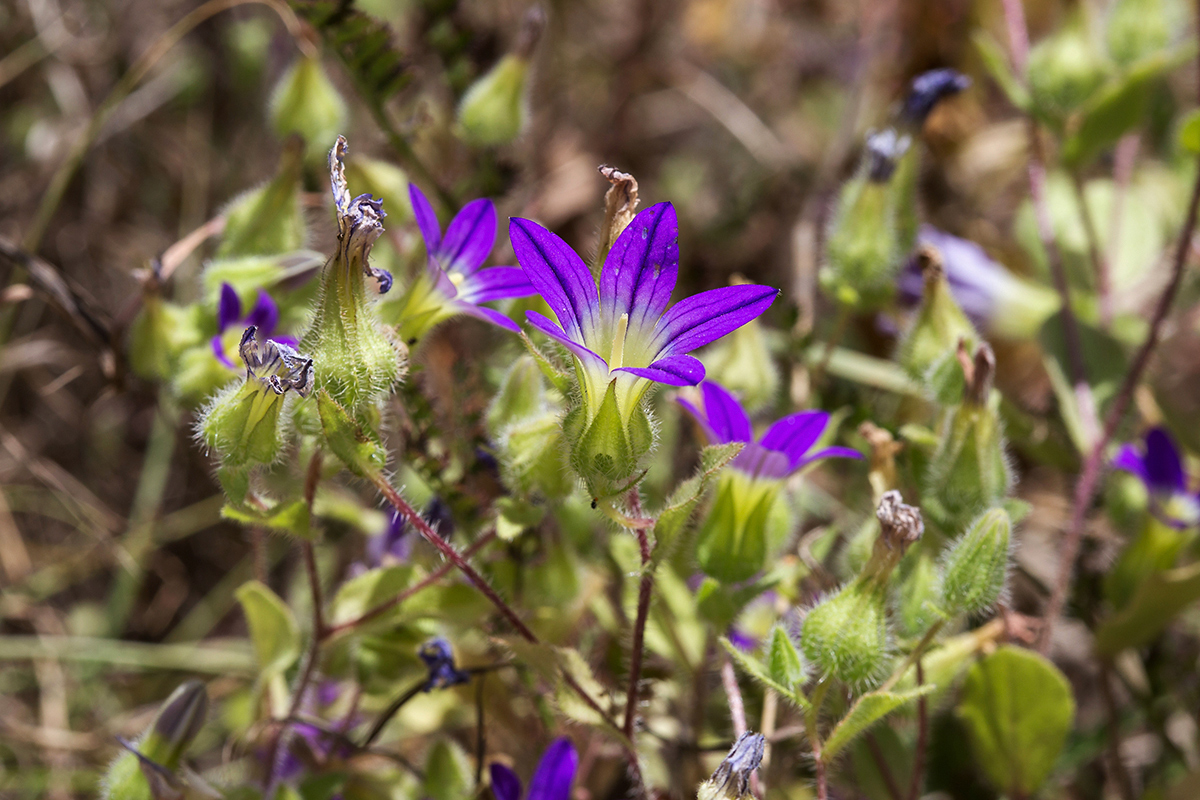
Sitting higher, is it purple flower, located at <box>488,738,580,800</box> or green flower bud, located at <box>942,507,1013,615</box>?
green flower bud, located at <box>942,507,1013,615</box>

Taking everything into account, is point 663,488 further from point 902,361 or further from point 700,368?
point 700,368

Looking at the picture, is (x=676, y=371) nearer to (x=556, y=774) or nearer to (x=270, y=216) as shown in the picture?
(x=556, y=774)

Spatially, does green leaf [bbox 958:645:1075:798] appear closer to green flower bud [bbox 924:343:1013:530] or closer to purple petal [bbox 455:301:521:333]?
green flower bud [bbox 924:343:1013:530]

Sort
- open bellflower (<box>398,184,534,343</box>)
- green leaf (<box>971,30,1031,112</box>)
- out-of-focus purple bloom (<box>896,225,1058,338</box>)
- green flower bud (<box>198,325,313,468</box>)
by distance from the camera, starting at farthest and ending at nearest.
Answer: out-of-focus purple bloom (<box>896,225,1058,338</box>)
green leaf (<box>971,30,1031,112</box>)
open bellflower (<box>398,184,534,343</box>)
green flower bud (<box>198,325,313,468</box>)

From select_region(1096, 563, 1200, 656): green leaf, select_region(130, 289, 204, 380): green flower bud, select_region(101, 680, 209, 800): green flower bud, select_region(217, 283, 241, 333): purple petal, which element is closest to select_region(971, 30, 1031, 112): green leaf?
select_region(1096, 563, 1200, 656): green leaf

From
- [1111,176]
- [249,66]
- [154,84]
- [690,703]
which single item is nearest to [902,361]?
[690,703]

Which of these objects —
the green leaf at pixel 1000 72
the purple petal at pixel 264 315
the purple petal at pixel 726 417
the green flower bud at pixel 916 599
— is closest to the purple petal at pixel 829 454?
the purple petal at pixel 726 417

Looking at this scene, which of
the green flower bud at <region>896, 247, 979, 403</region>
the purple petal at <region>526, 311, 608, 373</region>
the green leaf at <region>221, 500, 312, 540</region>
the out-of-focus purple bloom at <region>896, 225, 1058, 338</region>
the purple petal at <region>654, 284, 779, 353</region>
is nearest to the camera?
the purple petal at <region>526, 311, 608, 373</region>
